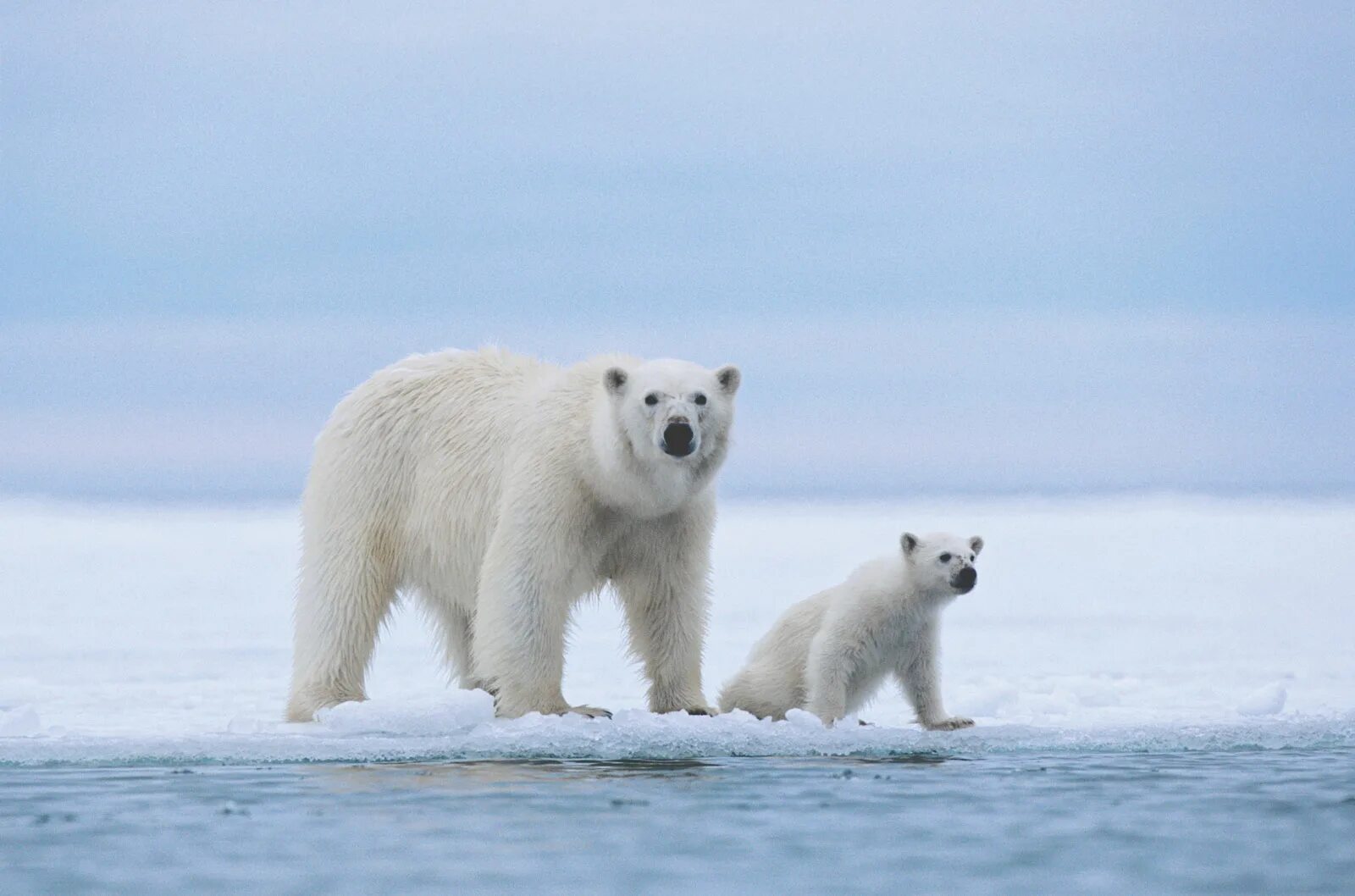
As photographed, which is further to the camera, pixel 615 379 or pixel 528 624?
pixel 528 624

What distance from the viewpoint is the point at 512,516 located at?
7.40 metres

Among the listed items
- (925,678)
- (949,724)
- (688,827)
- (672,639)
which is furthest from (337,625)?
(688,827)

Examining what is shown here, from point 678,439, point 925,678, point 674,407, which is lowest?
point 925,678

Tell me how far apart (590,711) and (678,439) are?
4.23ft

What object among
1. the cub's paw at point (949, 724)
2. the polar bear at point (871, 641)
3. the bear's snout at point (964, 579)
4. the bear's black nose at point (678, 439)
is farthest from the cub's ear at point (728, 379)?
Answer: the cub's paw at point (949, 724)

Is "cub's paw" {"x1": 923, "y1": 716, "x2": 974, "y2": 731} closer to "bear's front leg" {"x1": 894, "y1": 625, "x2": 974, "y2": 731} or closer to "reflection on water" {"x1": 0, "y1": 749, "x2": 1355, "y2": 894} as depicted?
"bear's front leg" {"x1": 894, "y1": 625, "x2": 974, "y2": 731}

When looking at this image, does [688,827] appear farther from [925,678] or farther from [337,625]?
[337,625]

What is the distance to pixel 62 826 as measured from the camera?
5184 millimetres

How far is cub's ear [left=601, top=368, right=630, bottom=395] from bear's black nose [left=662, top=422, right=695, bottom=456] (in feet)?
1.16

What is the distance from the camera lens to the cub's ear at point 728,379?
276 inches

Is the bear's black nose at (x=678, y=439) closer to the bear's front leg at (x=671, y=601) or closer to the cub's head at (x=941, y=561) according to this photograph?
the bear's front leg at (x=671, y=601)

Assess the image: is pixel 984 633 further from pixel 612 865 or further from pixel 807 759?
pixel 612 865

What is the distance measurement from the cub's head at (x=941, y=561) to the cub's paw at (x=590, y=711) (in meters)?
1.54

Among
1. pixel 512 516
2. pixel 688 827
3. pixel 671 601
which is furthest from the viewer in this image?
pixel 671 601
